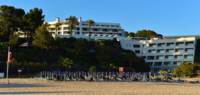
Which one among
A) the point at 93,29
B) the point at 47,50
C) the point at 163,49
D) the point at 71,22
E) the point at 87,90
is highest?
the point at 71,22

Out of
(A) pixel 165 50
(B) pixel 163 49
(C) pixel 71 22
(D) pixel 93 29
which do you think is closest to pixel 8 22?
(C) pixel 71 22

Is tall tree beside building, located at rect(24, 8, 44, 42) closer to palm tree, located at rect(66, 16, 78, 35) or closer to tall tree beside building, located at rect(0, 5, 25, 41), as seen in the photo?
tall tree beside building, located at rect(0, 5, 25, 41)

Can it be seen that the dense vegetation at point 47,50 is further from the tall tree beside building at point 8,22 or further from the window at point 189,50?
the window at point 189,50

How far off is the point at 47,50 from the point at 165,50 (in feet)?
117

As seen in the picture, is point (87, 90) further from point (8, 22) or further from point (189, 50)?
point (189, 50)

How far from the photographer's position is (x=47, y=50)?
10406 centimetres

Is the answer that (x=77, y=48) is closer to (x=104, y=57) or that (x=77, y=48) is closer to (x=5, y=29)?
(x=104, y=57)

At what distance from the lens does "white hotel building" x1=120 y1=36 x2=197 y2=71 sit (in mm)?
126875

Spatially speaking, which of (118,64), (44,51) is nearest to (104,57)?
(118,64)

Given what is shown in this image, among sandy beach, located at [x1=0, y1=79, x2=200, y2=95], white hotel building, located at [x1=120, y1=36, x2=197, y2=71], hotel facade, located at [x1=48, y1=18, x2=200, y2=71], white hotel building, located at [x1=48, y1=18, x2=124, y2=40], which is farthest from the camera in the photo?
white hotel building, located at [x1=48, y1=18, x2=124, y2=40]

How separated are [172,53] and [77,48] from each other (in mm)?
28993

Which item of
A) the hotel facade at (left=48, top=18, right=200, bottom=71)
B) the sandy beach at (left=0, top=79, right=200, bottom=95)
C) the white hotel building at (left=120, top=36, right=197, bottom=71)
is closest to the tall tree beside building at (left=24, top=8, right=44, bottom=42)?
the hotel facade at (left=48, top=18, right=200, bottom=71)

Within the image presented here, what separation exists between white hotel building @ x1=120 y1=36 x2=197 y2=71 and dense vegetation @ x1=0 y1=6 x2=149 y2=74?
14460 mm

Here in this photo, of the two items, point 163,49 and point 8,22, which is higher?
point 8,22
